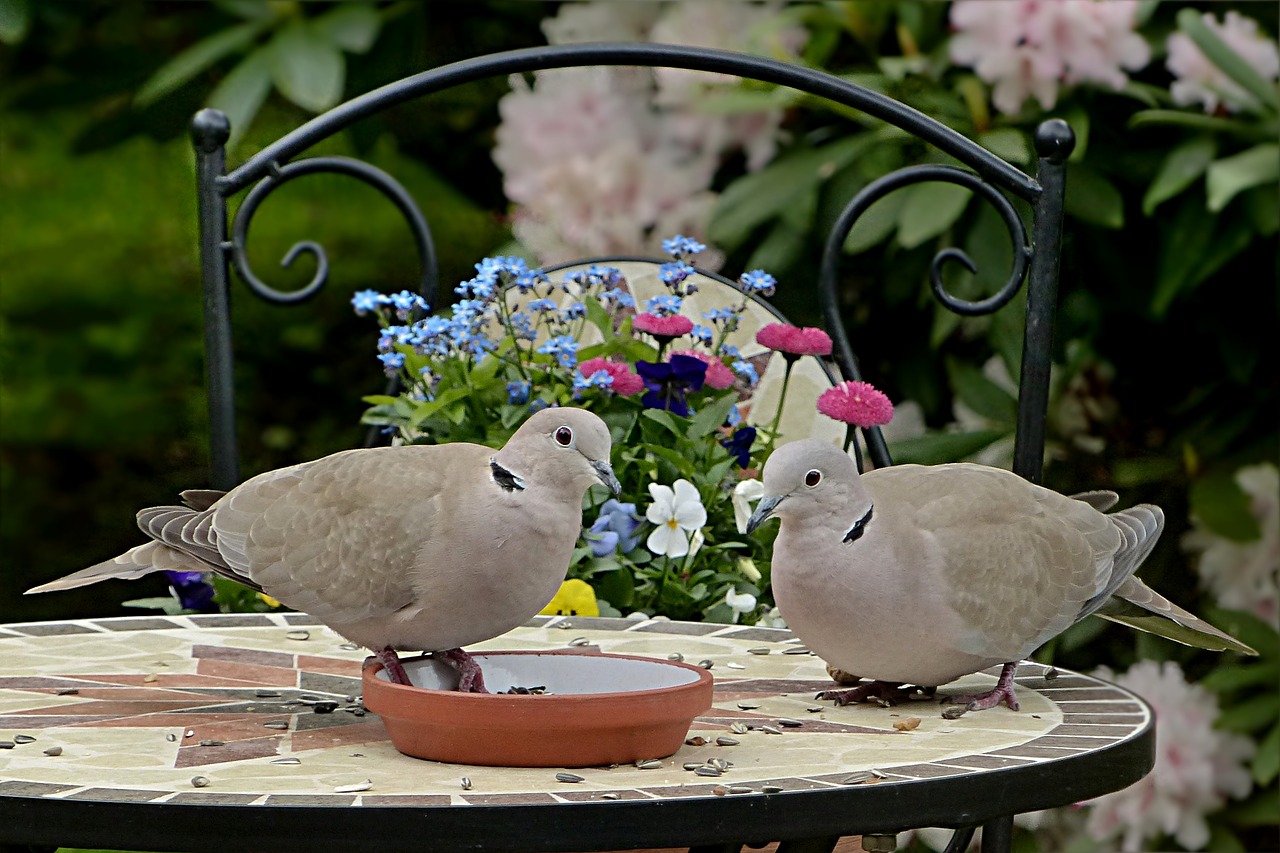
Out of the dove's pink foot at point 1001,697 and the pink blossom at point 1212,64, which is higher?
the pink blossom at point 1212,64

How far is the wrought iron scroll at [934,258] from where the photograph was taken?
229 cm

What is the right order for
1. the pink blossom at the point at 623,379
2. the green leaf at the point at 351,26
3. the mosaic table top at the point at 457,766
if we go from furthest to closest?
the green leaf at the point at 351,26
the pink blossom at the point at 623,379
the mosaic table top at the point at 457,766

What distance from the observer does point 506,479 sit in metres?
1.57

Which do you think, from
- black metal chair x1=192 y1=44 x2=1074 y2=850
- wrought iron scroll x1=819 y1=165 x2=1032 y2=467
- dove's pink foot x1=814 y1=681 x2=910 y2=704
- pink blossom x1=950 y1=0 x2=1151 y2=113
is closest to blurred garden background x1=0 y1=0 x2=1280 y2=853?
pink blossom x1=950 y1=0 x2=1151 y2=113

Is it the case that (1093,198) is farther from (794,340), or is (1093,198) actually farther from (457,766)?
(457,766)

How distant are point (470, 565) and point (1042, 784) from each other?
572 mm

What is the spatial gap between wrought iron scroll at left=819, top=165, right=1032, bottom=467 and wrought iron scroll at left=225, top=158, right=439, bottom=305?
0.75m

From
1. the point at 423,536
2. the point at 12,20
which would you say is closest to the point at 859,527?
the point at 423,536

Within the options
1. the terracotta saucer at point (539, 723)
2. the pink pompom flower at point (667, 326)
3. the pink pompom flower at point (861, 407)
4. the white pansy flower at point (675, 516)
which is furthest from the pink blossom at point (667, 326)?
the terracotta saucer at point (539, 723)

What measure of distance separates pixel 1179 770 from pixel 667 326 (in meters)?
1.61

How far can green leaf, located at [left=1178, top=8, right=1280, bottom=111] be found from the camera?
3127 mm

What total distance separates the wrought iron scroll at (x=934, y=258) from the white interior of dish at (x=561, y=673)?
0.97 meters

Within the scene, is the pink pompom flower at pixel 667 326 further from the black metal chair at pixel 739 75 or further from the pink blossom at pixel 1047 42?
the pink blossom at pixel 1047 42

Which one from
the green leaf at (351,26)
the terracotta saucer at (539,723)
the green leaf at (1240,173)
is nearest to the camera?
the terracotta saucer at (539,723)
